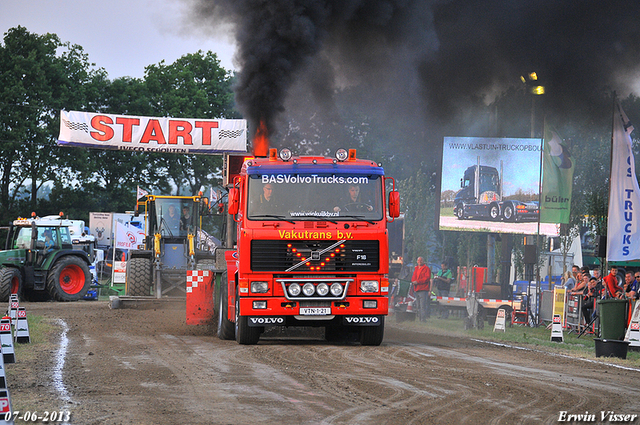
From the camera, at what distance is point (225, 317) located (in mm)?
13594

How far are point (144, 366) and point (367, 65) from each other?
12.2m

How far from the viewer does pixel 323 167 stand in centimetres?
1246

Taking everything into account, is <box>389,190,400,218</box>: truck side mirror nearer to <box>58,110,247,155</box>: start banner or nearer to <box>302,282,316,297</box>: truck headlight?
<box>302,282,316,297</box>: truck headlight

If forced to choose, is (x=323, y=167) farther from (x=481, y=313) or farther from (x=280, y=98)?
(x=481, y=313)

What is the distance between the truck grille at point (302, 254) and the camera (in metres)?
12.0

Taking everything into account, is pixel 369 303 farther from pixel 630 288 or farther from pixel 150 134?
pixel 150 134

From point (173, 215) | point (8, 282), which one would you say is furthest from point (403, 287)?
point (8, 282)

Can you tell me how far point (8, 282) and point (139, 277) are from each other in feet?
16.7

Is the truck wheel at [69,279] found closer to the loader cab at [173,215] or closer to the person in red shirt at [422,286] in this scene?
the loader cab at [173,215]

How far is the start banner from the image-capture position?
83.9ft

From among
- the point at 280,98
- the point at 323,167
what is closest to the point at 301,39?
the point at 280,98

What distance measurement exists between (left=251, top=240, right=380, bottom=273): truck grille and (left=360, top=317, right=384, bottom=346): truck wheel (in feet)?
4.36

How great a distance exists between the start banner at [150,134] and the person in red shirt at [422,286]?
7622 millimetres

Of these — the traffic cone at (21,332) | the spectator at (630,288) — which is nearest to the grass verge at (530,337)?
the spectator at (630,288)
